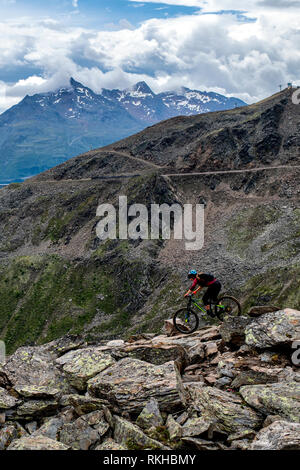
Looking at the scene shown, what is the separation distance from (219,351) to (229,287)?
1702 inches

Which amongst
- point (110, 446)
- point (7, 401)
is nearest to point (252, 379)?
point (110, 446)

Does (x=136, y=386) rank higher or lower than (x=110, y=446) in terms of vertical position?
higher

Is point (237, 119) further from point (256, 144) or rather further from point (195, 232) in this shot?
point (195, 232)

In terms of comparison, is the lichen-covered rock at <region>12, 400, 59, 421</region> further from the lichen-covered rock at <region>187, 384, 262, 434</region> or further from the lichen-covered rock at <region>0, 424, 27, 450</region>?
the lichen-covered rock at <region>187, 384, 262, 434</region>

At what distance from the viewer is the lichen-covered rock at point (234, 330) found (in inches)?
736

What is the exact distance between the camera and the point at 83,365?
1686 cm

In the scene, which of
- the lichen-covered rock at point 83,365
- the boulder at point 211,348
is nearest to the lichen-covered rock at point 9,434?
the lichen-covered rock at point 83,365

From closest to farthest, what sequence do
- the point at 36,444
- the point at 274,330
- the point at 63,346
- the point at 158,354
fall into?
the point at 36,444, the point at 274,330, the point at 158,354, the point at 63,346

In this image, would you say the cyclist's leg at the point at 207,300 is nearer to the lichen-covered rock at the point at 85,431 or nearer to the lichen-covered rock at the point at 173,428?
the lichen-covered rock at the point at 173,428

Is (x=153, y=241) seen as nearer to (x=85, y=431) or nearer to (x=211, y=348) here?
(x=211, y=348)

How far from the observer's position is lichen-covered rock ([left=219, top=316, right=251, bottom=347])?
18703 mm

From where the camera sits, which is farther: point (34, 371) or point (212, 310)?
point (212, 310)

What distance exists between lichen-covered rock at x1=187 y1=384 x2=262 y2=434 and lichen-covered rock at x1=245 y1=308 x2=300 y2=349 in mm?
3881

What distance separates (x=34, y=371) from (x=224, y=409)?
966 cm
